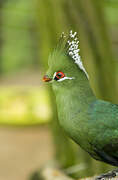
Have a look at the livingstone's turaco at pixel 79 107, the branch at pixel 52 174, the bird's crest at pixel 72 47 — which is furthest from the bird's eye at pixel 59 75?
the branch at pixel 52 174

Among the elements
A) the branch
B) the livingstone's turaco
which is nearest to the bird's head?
the livingstone's turaco

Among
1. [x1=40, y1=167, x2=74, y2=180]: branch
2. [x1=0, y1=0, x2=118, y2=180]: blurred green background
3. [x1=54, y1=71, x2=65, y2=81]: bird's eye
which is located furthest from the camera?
[x1=0, y1=0, x2=118, y2=180]: blurred green background

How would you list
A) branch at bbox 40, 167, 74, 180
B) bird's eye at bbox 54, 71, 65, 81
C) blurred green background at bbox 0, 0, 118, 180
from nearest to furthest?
1. bird's eye at bbox 54, 71, 65, 81
2. branch at bbox 40, 167, 74, 180
3. blurred green background at bbox 0, 0, 118, 180

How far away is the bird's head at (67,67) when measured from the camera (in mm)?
1943

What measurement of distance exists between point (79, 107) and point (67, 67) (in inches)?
9.0

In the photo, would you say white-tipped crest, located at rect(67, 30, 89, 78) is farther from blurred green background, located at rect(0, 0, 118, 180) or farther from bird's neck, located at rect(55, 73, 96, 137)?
blurred green background, located at rect(0, 0, 118, 180)

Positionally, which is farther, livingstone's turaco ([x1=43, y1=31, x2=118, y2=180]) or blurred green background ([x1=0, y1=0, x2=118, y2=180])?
blurred green background ([x1=0, y1=0, x2=118, y2=180])

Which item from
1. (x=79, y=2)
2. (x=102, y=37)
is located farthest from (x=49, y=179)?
(x=79, y=2)

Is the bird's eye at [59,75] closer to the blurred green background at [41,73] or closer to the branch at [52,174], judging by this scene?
the branch at [52,174]

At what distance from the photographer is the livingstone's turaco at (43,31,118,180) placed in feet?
6.37

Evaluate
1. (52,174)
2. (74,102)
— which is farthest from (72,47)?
(52,174)

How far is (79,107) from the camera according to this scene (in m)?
1.97

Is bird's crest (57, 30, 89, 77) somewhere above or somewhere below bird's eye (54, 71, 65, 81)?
above

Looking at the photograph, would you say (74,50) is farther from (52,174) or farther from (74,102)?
(52,174)
